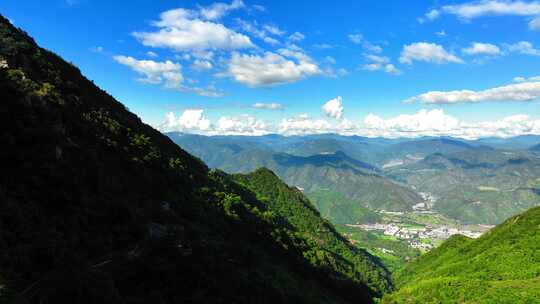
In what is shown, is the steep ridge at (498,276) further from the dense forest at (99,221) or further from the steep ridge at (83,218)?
the steep ridge at (83,218)

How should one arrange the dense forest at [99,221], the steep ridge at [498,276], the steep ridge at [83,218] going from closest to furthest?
the steep ridge at [83,218]
the dense forest at [99,221]
the steep ridge at [498,276]

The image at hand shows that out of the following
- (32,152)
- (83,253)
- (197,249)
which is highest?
(32,152)

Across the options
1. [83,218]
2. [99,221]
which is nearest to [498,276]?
[99,221]

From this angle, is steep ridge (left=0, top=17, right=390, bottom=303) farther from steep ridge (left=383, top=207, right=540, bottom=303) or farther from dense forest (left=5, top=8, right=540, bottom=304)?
steep ridge (left=383, top=207, right=540, bottom=303)

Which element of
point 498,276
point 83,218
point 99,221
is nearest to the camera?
point 83,218

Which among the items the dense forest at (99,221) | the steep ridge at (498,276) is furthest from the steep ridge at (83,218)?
the steep ridge at (498,276)

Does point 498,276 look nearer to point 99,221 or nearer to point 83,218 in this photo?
point 99,221

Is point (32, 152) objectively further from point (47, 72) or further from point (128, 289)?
point (47, 72)

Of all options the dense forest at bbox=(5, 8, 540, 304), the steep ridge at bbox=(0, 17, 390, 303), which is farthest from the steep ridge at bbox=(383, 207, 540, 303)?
the steep ridge at bbox=(0, 17, 390, 303)

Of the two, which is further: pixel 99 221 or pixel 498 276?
pixel 498 276

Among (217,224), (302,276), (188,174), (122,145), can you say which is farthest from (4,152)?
(302,276)

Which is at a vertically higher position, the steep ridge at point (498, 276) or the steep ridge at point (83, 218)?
A: the steep ridge at point (83, 218)
